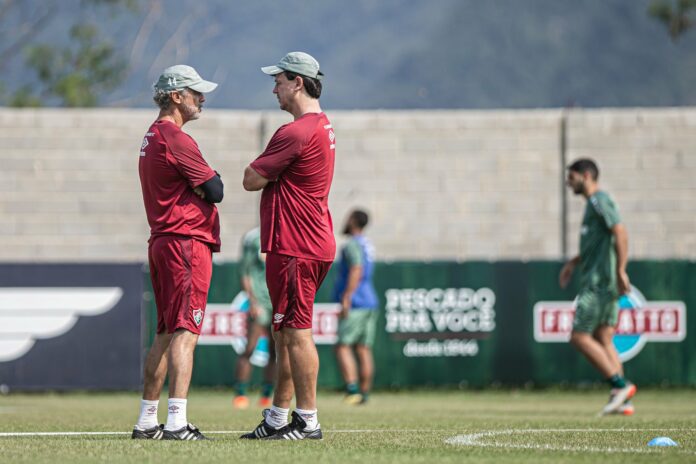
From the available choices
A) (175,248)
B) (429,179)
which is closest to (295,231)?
(175,248)

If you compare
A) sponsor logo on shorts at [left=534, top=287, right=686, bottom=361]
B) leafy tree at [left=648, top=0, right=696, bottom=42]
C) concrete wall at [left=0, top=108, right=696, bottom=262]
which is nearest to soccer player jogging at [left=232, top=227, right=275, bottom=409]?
sponsor logo on shorts at [left=534, top=287, right=686, bottom=361]

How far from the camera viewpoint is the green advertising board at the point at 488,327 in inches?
693

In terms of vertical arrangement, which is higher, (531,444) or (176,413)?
(176,413)

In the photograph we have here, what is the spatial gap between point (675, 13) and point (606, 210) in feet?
108

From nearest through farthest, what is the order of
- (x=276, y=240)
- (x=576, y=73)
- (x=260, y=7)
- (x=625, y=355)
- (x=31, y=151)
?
(x=276, y=240) → (x=625, y=355) → (x=31, y=151) → (x=576, y=73) → (x=260, y=7)

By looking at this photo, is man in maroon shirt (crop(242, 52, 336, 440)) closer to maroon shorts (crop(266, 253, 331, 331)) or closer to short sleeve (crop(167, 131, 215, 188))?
maroon shorts (crop(266, 253, 331, 331))

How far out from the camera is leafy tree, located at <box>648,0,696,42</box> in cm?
4269

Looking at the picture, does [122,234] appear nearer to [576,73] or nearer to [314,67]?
[314,67]

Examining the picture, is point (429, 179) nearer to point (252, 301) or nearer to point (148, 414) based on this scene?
point (252, 301)

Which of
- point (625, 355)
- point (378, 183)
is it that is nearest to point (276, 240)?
point (625, 355)

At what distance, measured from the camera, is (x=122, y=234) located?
20562mm

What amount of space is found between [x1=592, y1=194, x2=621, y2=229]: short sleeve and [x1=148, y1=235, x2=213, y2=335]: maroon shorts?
5.19 m

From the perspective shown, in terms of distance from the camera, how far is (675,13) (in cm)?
4366

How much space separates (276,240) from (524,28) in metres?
121
